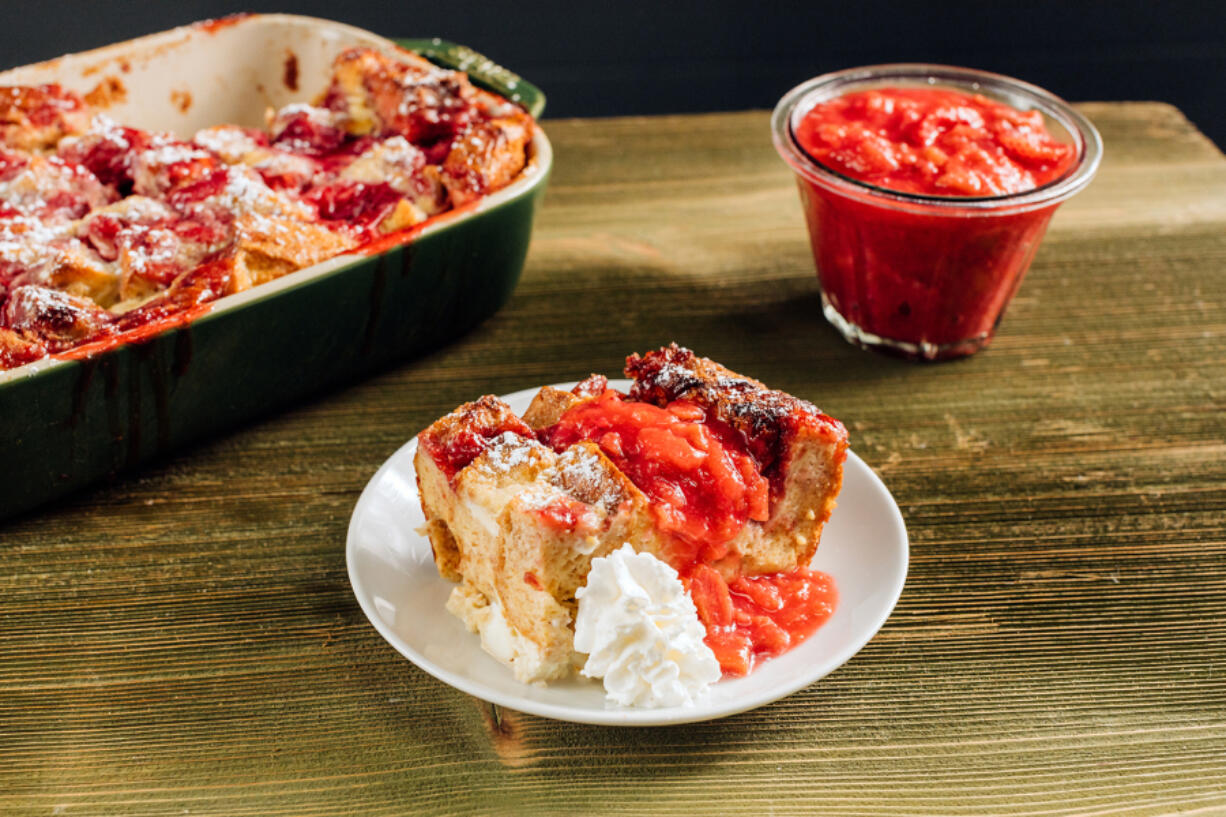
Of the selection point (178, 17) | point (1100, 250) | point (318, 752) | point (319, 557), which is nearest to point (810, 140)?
point (1100, 250)

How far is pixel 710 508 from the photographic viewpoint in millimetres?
1385

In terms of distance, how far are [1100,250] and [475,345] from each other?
142cm

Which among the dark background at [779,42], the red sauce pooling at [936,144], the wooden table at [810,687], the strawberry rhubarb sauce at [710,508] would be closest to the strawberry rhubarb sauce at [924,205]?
the red sauce pooling at [936,144]

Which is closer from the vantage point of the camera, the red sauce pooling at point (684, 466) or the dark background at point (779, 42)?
the red sauce pooling at point (684, 466)

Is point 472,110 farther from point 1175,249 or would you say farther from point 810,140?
point 1175,249

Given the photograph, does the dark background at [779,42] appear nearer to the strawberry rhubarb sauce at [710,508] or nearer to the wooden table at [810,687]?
the wooden table at [810,687]

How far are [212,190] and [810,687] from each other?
1287mm

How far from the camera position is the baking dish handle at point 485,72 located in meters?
2.27

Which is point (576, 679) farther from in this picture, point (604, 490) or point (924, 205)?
point (924, 205)

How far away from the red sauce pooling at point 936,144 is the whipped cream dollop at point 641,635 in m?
0.98

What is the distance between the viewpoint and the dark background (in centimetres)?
Answer: 407

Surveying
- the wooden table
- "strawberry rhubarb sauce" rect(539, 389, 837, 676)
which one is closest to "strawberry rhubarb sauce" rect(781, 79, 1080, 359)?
the wooden table

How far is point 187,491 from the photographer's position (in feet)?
5.91

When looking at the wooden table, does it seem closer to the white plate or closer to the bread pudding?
the white plate
